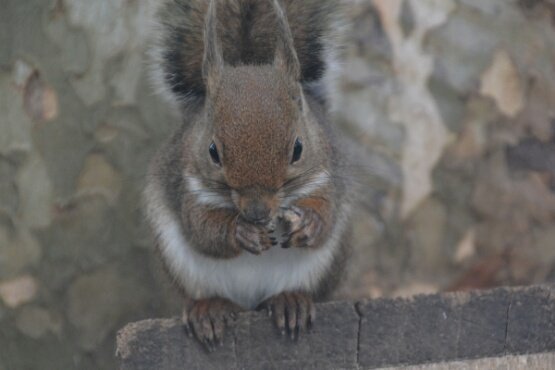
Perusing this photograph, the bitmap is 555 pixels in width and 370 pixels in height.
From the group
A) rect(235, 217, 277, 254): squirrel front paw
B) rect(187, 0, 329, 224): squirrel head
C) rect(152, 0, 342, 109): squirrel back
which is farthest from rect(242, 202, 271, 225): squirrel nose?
rect(152, 0, 342, 109): squirrel back

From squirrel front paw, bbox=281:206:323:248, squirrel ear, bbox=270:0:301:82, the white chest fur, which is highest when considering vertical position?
squirrel ear, bbox=270:0:301:82

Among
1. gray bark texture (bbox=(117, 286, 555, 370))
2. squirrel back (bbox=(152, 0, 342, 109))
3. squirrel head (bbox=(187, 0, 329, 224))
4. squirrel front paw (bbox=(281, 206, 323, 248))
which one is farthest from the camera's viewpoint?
squirrel back (bbox=(152, 0, 342, 109))

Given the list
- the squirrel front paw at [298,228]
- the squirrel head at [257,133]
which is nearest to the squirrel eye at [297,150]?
the squirrel head at [257,133]

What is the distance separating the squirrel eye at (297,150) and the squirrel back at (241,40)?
1.29 ft

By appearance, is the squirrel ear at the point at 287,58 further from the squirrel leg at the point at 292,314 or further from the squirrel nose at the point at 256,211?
the squirrel leg at the point at 292,314

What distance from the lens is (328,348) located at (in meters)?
1.88

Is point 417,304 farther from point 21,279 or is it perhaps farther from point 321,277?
point 21,279

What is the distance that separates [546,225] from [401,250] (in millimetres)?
385

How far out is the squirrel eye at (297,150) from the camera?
6.70 ft

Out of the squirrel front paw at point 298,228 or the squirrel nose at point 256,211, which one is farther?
the squirrel front paw at point 298,228

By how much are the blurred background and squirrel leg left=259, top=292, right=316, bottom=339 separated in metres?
0.50

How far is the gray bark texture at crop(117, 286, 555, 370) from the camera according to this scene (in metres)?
1.85

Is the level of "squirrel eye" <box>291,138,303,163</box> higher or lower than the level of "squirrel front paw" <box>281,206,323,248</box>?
higher

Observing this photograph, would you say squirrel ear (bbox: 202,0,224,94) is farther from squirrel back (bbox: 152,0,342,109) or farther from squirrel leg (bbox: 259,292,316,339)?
squirrel leg (bbox: 259,292,316,339)
